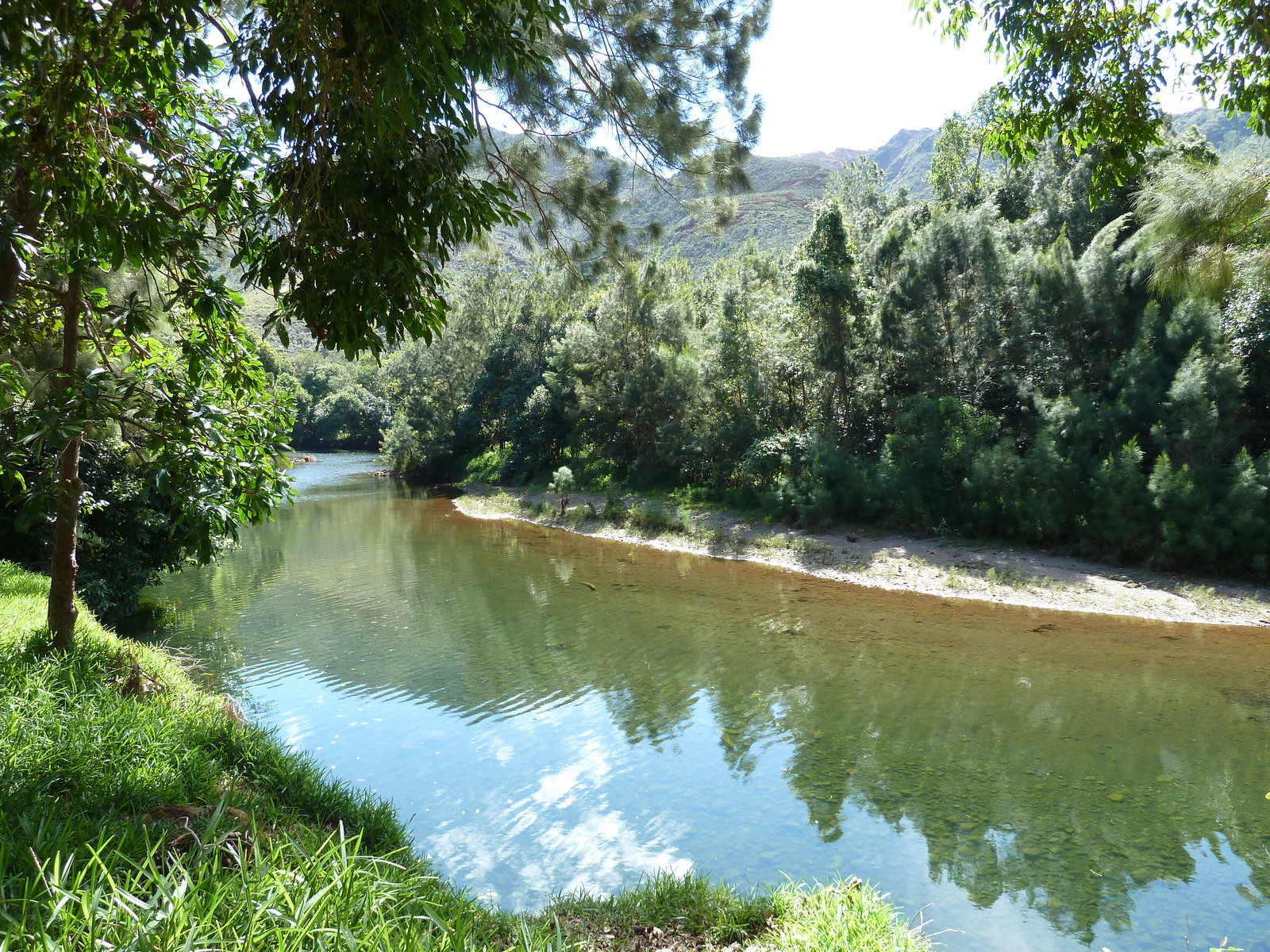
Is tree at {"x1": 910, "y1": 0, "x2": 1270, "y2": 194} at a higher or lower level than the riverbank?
higher

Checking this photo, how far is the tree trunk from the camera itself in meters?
4.49

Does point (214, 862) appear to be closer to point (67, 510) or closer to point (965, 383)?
point (67, 510)

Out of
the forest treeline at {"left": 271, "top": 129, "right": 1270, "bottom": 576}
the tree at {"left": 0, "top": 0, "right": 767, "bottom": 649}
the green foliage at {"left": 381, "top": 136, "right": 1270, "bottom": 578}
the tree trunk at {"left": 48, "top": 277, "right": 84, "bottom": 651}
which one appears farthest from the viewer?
the green foliage at {"left": 381, "top": 136, "right": 1270, "bottom": 578}

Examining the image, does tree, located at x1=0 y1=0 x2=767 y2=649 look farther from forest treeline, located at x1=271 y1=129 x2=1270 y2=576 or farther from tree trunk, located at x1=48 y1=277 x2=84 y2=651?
forest treeline, located at x1=271 y1=129 x2=1270 y2=576

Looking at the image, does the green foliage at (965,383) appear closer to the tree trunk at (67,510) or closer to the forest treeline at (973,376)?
the forest treeline at (973,376)

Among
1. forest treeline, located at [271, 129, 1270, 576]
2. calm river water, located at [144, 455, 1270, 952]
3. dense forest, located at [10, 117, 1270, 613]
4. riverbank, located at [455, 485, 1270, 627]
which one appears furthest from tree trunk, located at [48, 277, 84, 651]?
riverbank, located at [455, 485, 1270, 627]

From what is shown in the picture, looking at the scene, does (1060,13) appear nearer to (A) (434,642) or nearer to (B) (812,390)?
(A) (434,642)

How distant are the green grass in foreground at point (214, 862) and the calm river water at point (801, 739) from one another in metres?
1.21

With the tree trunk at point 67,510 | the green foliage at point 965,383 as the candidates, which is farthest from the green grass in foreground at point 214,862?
the green foliage at point 965,383

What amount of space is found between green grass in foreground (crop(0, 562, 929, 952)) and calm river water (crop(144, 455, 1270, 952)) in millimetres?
1207

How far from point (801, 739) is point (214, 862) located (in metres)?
7.02

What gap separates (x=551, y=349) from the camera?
31109mm

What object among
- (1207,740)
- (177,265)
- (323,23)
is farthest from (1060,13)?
(1207,740)

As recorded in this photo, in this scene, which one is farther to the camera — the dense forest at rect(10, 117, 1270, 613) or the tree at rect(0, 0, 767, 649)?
the dense forest at rect(10, 117, 1270, 613)
